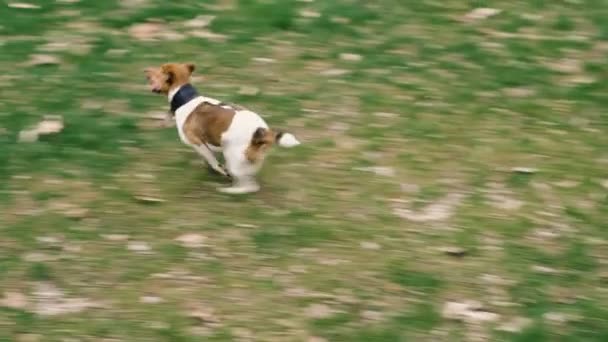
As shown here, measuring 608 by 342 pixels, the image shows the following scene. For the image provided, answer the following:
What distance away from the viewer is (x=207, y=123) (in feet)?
16.7

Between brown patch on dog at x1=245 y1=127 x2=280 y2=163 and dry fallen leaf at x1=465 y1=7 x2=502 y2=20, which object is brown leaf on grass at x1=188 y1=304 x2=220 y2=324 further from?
dry fallen leaf at x1=465 y1=7 x2=502 y2=20

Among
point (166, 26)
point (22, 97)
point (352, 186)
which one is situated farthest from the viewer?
point (166, 26)

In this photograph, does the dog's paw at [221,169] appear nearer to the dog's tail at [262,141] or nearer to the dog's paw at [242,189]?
the dog's paw at [242,189]

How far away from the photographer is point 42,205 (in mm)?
5199

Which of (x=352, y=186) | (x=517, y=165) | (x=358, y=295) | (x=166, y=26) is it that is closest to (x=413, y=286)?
(x=358, y=295)

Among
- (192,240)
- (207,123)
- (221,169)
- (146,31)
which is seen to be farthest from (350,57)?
(192,240)

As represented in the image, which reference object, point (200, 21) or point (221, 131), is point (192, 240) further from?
point (200, 21)

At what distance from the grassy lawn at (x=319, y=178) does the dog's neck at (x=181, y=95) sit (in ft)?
1.37

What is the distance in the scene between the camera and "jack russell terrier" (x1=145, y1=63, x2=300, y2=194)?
4.96 m

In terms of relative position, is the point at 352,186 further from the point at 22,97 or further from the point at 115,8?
the point at 115,8

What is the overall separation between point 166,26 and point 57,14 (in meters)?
0.80

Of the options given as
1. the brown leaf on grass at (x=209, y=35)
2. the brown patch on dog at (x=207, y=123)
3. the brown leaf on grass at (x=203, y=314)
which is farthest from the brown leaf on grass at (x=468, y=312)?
the brown leaf on grass at (x=209, y=35)

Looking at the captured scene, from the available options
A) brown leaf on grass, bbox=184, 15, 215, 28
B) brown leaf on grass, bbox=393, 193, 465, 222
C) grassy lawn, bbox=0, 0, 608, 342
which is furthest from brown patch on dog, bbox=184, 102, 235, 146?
brown leaf on grass, bbox=184, 15, 215, 28

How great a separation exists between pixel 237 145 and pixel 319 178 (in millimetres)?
633
